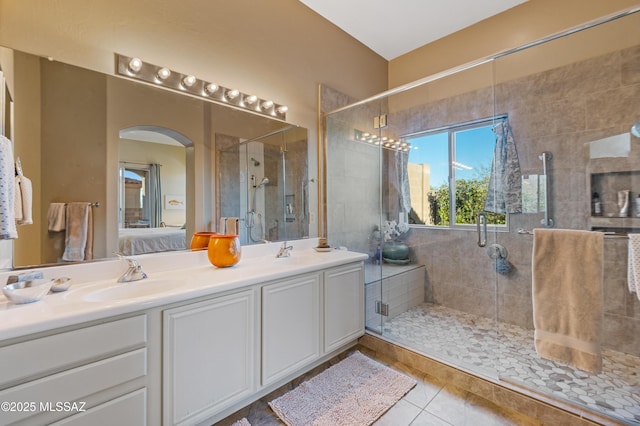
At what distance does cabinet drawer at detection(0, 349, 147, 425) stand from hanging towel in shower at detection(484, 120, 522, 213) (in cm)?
293

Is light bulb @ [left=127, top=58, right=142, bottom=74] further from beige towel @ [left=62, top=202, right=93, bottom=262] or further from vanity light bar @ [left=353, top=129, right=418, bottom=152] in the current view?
vanity light bar @ [left=353, top=129, right=418, bottom=152]

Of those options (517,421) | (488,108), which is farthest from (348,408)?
(488,108)

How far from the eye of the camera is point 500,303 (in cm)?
266

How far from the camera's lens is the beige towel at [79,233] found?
55.9 inches

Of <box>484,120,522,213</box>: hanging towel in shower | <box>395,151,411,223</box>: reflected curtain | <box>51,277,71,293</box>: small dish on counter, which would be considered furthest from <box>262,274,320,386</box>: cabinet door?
<box>484,120,522,213</box>: hanging towel in shower

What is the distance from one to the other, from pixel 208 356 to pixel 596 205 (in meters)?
2.97

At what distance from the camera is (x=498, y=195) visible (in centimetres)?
260

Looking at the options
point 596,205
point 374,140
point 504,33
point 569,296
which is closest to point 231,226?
point 374,140

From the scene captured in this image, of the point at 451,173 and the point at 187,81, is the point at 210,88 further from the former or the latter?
the point at 451,173

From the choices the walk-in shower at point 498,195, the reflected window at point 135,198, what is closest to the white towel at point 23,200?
the reflected window at point 135,198

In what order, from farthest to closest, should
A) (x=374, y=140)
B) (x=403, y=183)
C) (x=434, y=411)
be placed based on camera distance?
(x=403, y=183) < (x=374, y=140) < (x=434, y=411)

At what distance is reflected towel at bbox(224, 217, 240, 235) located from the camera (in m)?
2.02

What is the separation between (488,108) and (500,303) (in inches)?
75.9

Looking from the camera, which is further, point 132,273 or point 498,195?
point 498,195
